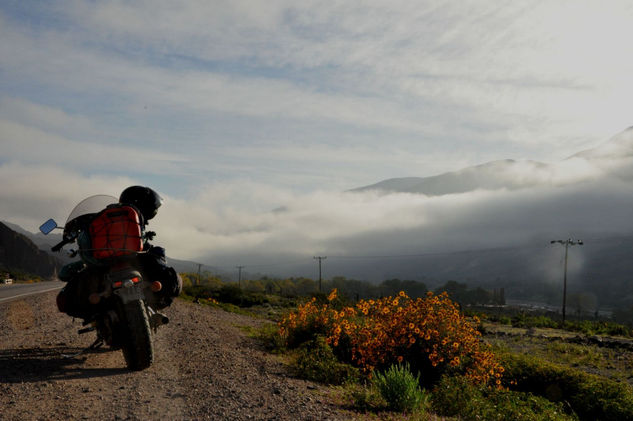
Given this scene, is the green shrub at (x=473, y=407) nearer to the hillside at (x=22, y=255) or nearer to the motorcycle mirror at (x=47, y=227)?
the motorcycle mirror at (x=47, y=227)

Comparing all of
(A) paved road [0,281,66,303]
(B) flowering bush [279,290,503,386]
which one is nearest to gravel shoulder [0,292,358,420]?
(B) flowering bush [279,290,503,386]

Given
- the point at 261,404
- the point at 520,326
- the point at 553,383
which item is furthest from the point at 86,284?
the point at 520,326

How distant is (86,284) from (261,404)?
3.01 metres

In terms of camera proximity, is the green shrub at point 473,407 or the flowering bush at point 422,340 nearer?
the green shrub at point 473,407

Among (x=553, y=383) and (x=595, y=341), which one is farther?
(x=595, y=341)

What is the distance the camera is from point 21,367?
21.5 ft

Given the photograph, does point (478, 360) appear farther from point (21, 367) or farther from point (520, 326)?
point (520, 326)

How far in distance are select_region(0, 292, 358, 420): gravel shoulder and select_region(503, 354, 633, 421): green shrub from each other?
7265mm

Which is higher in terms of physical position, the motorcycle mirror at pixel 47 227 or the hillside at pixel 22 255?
the motorcycle mirror at pixel 47 227

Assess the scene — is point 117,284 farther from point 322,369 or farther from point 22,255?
point 22,255

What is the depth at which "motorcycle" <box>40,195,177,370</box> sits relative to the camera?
6.21 metres

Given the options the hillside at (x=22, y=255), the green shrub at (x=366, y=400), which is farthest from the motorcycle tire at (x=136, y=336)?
the hillside at (x=22, y=255)

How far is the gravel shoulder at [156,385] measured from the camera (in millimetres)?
5098

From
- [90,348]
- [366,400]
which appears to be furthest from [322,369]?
[90,348]
